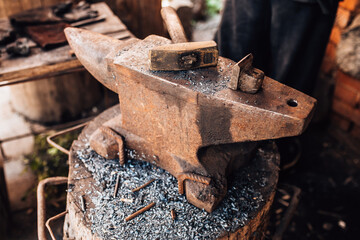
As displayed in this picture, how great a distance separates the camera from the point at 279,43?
2.24 metres

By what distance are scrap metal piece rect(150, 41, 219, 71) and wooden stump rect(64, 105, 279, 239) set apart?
0.61m

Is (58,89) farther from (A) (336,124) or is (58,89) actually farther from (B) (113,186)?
(A) (336,124)

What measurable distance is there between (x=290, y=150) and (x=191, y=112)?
5.99 feet

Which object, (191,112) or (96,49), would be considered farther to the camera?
(96,49)

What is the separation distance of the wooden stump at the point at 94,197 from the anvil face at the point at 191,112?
5.7 inches

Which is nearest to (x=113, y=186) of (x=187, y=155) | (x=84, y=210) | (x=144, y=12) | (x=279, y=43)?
(x=84, y=210)

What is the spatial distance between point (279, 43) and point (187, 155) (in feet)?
4.06

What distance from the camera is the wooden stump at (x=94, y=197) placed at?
1.37 m

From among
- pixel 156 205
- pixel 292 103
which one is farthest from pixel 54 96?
pixel 292 103

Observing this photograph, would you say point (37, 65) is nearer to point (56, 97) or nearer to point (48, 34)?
point (48, 34)

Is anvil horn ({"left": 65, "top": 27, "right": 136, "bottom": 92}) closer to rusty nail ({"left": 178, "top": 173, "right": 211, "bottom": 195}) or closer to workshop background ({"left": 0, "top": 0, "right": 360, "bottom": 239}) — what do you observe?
rusty nail ({"left": 178, "top": 173, "right": 211, "bottom": 195})

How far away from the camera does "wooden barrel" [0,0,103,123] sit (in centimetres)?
291

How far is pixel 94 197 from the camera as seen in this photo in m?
1.46

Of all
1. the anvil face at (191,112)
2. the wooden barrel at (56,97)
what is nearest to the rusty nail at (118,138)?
the anvil face at (191,112)
